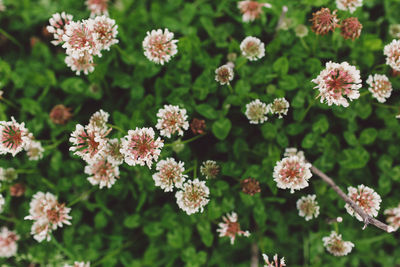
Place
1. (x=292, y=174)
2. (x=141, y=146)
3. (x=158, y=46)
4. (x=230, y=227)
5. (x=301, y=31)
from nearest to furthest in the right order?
(x=141, y=146) < (x=292, y=174) < (x=158, y=46) < (x=230, y=227) < (x=301, y=31)

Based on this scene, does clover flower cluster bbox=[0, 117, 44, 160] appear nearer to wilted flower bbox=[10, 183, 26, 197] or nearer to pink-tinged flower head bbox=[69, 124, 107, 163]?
pink-tinged flower head bbox=[69, 124, 107, 163]

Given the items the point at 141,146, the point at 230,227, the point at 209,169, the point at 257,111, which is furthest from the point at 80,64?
the point at 230,227

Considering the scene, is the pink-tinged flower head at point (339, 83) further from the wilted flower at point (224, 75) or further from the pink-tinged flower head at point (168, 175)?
the pink-tinged flower head at point (168, 175)

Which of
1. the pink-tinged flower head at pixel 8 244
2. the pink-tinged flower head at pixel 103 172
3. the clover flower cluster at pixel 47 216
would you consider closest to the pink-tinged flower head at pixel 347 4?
the pink-tinged flower head at pixel 103 172

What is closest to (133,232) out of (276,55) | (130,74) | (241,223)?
(241,223)

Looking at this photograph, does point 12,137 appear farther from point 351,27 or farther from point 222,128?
point 351,27

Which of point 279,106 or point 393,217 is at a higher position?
point 279,106
